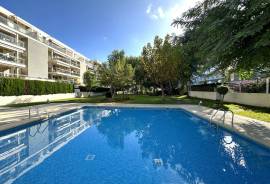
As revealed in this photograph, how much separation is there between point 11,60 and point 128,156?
26.8m

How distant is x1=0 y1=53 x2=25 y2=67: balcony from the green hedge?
13.5 ft

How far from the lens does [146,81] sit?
151 feet

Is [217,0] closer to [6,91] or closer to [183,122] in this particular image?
[183,122]

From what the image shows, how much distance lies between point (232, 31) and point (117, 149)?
18.5ft

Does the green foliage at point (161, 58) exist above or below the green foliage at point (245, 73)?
above

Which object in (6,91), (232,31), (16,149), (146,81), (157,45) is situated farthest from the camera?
(146,81)

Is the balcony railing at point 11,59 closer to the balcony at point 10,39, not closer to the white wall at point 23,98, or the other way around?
the balcony at point 10,39

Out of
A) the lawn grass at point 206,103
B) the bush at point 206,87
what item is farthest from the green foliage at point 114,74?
the bush at point 206,87

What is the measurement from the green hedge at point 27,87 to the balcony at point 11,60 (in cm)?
411

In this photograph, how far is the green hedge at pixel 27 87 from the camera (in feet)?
69.6

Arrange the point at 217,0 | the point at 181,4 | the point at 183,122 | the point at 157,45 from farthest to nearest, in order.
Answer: the point at 157,45 < the point at 181,4 < the point at 183,122 < the point at 217,0

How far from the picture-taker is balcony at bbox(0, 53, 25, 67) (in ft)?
83.3

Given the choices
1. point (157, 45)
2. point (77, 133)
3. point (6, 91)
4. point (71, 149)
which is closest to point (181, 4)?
point (157, 45)

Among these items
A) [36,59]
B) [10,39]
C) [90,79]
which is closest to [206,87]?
[90,79]
